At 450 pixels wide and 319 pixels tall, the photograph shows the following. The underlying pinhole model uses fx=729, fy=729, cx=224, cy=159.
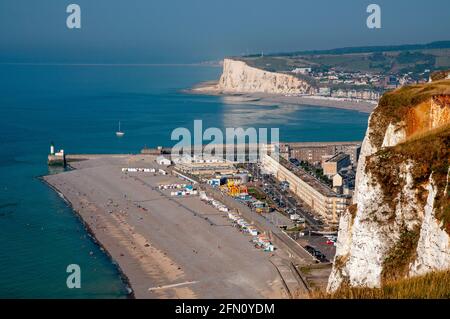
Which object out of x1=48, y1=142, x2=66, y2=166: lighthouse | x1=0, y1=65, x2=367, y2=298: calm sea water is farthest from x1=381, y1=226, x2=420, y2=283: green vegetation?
x1=48, y1=142, x2=66, y2=166: lighthouse

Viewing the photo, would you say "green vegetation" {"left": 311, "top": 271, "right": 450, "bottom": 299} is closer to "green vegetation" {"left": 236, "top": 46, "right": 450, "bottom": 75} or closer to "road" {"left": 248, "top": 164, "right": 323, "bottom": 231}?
"road" {"left": 248, "top": 164, "right": 323, "bottom": 231}

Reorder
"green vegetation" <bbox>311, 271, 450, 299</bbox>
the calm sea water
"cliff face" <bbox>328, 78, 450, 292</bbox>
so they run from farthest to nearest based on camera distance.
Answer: the calm sea water
"cliff face" <bbox>328, 78, 450, 292</bbox>
"green vegetation" <bbox>311, 271, 450, 299</bbox>

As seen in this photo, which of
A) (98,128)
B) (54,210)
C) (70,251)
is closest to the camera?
(70,251)

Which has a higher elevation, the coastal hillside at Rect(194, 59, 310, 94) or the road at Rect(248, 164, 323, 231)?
the coastal hillside at Rect(194, 59, 310, 94)

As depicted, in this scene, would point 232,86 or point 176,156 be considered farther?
point 232,86

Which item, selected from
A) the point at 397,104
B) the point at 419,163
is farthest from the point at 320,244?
the point at 419,163
